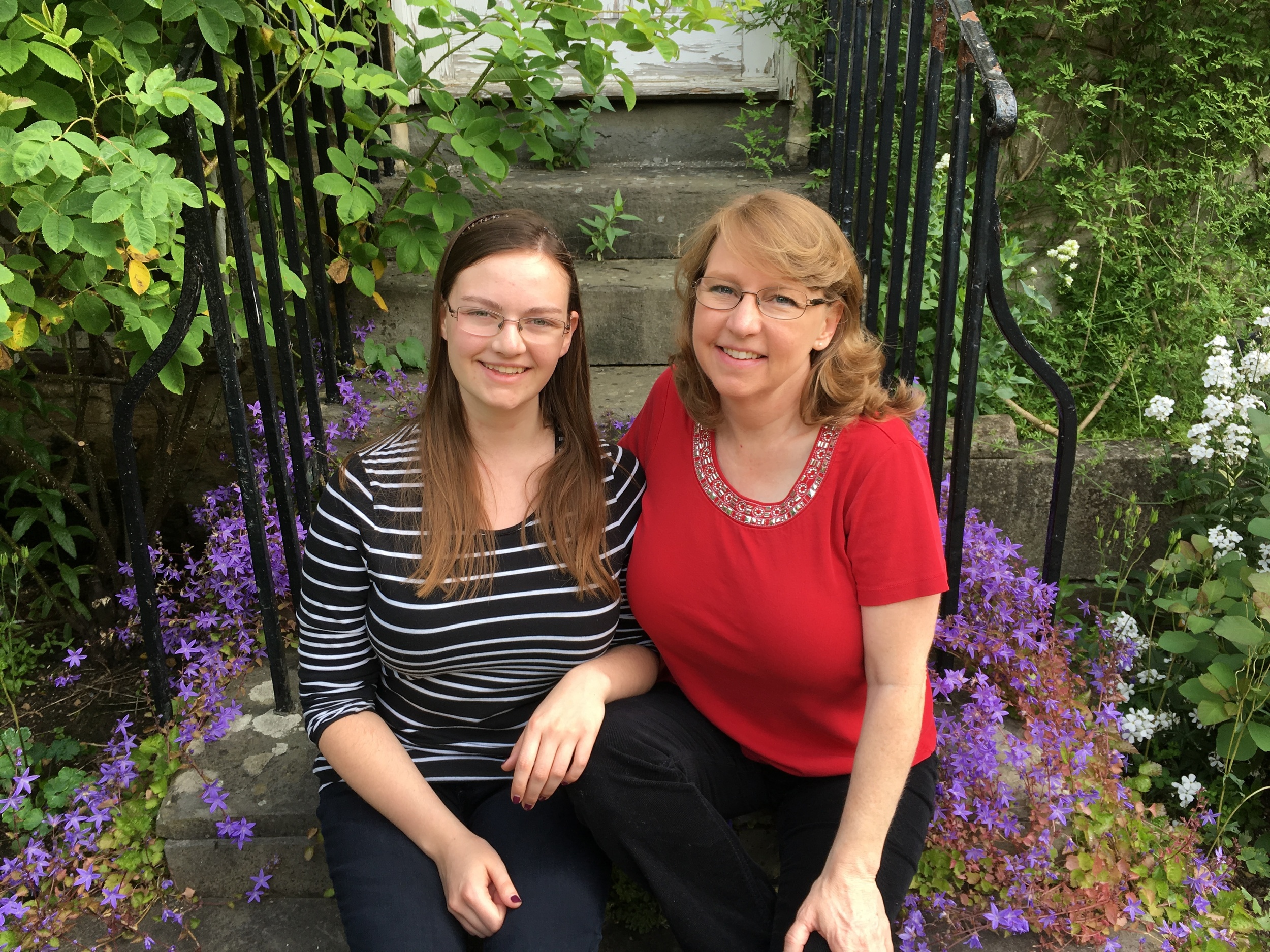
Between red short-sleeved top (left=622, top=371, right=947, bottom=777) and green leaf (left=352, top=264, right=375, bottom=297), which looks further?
green leaf (left=352, top=264, right=375, bottom=297)

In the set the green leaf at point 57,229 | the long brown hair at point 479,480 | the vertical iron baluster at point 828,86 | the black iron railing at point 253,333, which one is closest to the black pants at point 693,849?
the long brown hair at point 479,480

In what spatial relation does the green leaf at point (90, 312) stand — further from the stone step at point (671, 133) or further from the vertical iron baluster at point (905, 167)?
the stone step at point (671, 133)

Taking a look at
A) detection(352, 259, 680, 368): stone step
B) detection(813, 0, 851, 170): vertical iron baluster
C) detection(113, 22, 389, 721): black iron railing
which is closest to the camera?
detection(113, 22, 389, 721): black iron railing

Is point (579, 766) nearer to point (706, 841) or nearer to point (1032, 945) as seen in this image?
point (706, 841)

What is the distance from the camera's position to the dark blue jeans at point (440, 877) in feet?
4.78

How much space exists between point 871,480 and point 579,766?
0.66 meters

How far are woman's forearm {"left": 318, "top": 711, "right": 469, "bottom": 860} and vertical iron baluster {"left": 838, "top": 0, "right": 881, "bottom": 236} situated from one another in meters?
1.83

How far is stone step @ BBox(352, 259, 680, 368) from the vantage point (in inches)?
118

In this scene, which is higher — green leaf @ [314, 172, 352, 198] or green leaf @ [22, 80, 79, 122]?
green leaf @ [22, 80, 79, 122]

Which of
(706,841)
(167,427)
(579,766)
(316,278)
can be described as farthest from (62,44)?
(706,841)

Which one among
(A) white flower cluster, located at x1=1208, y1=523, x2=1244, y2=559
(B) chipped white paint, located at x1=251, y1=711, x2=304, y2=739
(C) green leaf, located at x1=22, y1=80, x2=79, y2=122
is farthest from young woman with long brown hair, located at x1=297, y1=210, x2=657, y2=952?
(A) white flower cluster, located at x1=1208, y1=523, x2=1244, y2=559

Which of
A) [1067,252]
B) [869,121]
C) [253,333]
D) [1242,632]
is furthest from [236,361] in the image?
[1067,252]

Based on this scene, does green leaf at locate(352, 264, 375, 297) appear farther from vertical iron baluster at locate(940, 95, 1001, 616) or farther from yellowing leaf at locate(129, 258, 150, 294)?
vertical iron baluster at locate(940, 95, 1001, 616)

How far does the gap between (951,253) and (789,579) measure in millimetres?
841
